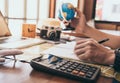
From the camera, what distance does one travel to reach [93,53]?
2.29 feet

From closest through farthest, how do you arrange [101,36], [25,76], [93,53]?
[25,76], [93,53], [101,36]

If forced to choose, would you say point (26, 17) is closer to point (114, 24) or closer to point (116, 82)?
point (114, 24)

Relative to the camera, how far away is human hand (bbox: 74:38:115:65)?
2.28 feet

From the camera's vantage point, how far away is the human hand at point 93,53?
696mm

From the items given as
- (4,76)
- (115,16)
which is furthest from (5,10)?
(115,16)

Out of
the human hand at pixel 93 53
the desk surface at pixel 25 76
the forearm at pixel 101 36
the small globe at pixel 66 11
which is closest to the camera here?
the desk surface at pixel 25 76

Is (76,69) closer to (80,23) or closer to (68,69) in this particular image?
(68,69)

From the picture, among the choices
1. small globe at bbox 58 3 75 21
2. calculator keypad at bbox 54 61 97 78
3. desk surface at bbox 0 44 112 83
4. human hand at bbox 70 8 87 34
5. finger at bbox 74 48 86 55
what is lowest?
desk surface at bbox 0 44 112 83

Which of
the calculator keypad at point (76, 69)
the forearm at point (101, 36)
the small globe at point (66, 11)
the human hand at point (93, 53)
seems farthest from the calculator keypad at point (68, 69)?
the forearm at point (101, 36)

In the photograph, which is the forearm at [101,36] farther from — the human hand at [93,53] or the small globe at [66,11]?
the human hand at [93,53]

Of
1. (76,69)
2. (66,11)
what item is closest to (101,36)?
(66,11)

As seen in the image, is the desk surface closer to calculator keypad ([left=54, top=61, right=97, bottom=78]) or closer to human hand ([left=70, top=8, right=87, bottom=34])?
calculator keypad ([left=54, top=61, right=97, bottom=78])

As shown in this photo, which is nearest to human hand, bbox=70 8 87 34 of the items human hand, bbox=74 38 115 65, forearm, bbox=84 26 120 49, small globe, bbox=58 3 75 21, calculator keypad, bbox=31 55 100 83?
forearm, bbox=84 26 120 49

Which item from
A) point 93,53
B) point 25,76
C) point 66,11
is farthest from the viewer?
point 66,11
